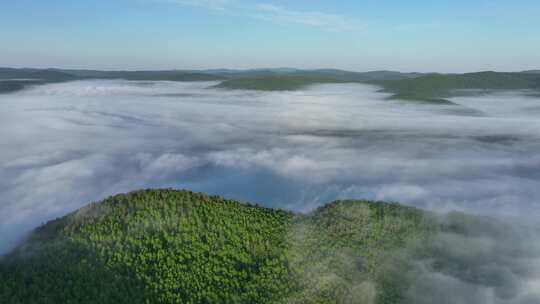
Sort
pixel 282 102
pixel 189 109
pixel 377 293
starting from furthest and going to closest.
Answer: pixel 282 102 → pixel 189 109 → pixel 377 293

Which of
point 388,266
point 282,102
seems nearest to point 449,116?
point 282,102

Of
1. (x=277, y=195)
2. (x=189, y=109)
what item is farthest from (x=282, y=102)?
(x=277, y=195)

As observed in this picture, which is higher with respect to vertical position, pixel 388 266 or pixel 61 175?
pixel 388 266

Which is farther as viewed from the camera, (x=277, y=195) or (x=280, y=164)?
(x=280, y=164)

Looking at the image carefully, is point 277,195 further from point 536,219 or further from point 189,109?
point 189,109

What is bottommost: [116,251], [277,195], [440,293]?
[277,195]

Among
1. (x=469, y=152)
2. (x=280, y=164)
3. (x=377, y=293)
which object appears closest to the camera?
(x=377, y=293)

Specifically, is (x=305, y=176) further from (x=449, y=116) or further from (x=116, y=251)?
(x=449, y=116)
